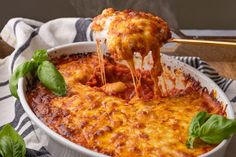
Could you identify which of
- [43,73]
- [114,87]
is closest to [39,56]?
[43,73]

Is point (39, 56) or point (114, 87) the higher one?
point (39, 56)

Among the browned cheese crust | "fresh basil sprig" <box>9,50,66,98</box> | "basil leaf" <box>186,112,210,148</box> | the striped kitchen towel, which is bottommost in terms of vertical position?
the striped kitchen towel

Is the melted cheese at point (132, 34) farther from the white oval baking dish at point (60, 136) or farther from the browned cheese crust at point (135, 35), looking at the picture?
the white oval baking dish at point (60, 136)

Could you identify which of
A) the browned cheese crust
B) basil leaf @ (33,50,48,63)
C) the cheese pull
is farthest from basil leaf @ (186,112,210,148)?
basil leaf @ (33,50,48,63)

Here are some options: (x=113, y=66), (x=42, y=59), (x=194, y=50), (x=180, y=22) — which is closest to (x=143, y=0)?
(x=180, y=22)

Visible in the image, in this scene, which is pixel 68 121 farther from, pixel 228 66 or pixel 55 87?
pixel 228 66

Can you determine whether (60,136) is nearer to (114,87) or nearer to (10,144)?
(10,144)

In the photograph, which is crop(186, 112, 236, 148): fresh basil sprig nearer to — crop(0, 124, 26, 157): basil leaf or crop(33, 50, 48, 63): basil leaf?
crop(0, 124, 26, 157): basil leaf
